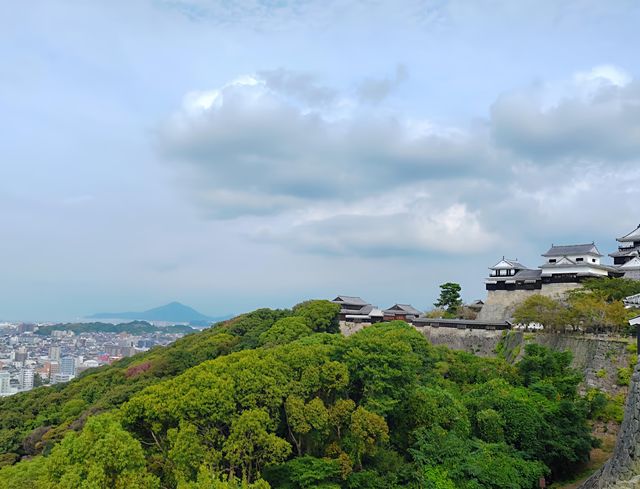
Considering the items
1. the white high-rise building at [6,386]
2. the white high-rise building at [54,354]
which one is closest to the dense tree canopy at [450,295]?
the white high-rise building at [6,386]

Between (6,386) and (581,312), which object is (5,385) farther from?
(581,312)

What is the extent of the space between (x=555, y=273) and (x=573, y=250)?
58.9 inches

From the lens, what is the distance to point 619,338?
21031mm

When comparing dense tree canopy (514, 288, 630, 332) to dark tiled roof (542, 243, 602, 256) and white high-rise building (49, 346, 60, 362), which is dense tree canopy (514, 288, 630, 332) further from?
white high-rise building (49, 346, 60, 362)

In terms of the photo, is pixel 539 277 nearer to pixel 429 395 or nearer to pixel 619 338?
pixel 619 338

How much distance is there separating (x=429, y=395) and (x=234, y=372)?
5.85 m

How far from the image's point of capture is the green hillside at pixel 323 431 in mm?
12195

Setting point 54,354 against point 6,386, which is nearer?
point 6,386

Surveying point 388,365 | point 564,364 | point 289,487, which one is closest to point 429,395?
point 388,365

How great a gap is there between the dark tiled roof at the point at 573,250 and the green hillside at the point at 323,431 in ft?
36.7

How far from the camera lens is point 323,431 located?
47.2 ft

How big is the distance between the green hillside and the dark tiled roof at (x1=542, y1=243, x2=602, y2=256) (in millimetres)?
11195

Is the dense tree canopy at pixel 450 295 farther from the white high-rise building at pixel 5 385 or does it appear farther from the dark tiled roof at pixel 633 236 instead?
the white high-rise building at pixel 5 385

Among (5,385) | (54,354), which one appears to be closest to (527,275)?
(5,385)
